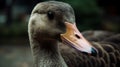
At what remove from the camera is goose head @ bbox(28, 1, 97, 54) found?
10.6 ft

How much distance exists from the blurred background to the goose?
316 cm

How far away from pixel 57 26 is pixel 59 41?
161mm

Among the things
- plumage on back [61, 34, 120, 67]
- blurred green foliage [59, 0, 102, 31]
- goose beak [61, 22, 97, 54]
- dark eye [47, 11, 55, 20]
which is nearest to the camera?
goose beak [61, 22, 97, 54]

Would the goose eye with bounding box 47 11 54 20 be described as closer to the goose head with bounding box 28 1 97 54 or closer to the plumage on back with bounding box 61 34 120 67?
the goose head with bounding box 28 1 97 54

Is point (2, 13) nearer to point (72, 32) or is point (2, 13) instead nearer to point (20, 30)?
point (20, 30)

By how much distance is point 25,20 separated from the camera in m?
8.96

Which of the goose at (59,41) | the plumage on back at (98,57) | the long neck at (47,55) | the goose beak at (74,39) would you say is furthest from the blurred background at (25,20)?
the goose beak at (74,39)

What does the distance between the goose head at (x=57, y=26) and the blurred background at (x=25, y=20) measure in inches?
142

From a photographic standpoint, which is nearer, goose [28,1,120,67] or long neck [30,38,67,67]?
goose [28,1,120,67]

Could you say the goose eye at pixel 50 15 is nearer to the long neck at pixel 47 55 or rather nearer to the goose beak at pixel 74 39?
the goose beak at pixel 74 39

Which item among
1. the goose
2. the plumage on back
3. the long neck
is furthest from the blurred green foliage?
the long neck

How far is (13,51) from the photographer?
7.74 meters

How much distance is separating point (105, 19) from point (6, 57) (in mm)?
2800

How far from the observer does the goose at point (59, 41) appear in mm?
3254
